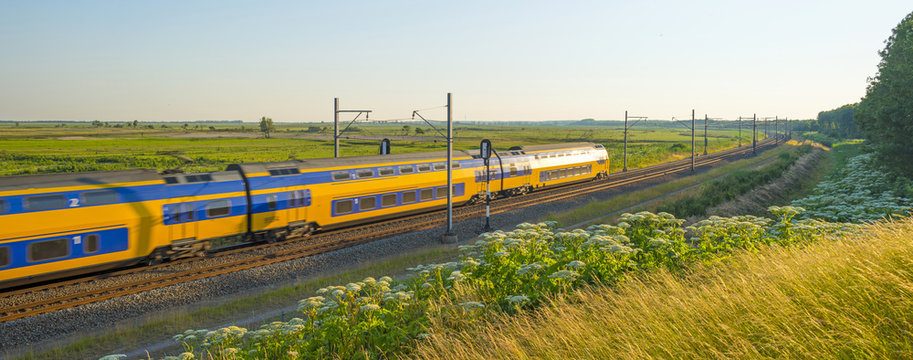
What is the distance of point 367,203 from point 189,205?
8.36 metres

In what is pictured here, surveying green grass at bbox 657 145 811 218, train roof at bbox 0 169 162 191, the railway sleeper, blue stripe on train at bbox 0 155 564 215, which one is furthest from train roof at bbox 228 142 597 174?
green grass at bbox 657 145 811 218

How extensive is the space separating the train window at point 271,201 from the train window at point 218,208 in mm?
1624

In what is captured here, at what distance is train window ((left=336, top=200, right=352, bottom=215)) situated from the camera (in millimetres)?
24406

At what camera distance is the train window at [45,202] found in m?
15.7

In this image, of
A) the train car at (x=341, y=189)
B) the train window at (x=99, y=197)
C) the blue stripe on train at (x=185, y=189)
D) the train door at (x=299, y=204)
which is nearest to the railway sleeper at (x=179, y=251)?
the blue stripe on train at (x=185, y=189)

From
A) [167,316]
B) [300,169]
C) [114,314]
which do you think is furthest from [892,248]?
[300,169]

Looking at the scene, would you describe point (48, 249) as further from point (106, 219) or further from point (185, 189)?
point (185, 189)

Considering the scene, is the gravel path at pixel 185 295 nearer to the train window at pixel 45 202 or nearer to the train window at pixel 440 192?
the train window at pixel 45 202

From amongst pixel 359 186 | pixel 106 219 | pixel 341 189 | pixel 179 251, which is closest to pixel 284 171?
pixel 341 189

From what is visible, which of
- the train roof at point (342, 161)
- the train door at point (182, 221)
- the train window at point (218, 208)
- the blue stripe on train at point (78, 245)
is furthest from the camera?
the train roof at point (342, 161)

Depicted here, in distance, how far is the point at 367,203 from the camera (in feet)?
83.7

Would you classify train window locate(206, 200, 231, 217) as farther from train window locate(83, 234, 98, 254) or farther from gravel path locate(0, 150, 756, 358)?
train window locate(83, 234, 98, 254)

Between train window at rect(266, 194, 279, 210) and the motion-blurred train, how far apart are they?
0.04m

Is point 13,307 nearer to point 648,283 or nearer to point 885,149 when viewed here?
point 648,283
